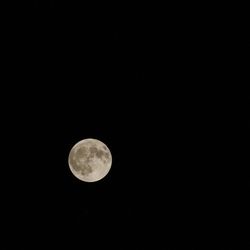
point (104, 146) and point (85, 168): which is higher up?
point (104, 146)

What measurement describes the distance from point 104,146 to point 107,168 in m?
0.47

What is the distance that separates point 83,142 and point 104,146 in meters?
0.46

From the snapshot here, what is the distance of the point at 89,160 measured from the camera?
7.24m

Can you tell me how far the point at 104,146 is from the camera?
755 centimetres

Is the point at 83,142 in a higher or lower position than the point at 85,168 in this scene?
higher

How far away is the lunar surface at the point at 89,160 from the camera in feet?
23.8

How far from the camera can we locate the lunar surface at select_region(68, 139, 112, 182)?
23.8 ft

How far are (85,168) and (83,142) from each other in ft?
1.81

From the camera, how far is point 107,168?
755 centimetres

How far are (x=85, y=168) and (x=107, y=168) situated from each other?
0.52m

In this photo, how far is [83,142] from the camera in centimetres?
743
